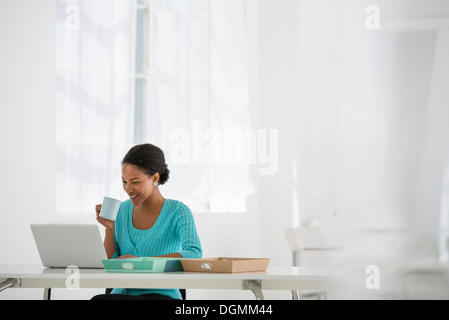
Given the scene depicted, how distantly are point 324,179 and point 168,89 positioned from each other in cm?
322

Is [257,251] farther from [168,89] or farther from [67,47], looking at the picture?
[67,47]

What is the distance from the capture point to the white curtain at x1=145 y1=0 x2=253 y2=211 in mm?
3514

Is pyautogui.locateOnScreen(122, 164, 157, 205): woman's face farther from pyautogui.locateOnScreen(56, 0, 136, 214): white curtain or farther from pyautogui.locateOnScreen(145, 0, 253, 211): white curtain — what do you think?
pyautogui.locateOnScreen(145, 0, 253, 211): white curtain

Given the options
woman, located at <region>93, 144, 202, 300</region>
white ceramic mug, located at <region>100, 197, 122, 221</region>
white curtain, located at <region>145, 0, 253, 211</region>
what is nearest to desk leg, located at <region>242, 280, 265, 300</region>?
woman, located at <region>93, 144, 202, 300</region>

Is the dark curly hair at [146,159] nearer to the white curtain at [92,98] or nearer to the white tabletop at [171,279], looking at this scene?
the white tabletop at [171,279]

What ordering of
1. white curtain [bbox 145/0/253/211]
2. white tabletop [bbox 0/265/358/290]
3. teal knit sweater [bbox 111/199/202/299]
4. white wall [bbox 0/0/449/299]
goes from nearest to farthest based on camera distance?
1. white wall [bbox 0/0/449/299]
2. white tabletop [bbox 0/265/358/290]
3. teal knit sweater [bbox 111/199/202/299]
4. white curtain [bbox 145/0/253/211]

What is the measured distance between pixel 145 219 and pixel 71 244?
13.8 inches

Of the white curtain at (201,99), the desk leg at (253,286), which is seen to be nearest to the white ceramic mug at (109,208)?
the desk leg at (253,286)

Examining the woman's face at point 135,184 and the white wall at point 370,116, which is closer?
Answer: the white wall at point 370,116

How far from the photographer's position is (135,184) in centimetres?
192

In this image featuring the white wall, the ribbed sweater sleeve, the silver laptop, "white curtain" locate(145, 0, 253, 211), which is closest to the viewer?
the white wall

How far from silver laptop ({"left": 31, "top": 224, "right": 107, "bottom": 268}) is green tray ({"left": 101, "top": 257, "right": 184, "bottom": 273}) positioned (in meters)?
0.08

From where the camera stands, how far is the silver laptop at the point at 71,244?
5.32ft

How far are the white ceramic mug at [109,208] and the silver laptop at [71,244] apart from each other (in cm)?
9
